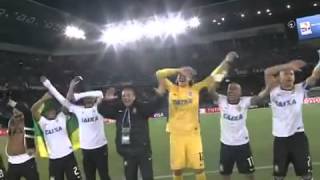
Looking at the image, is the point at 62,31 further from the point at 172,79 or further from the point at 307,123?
the point at 172,79

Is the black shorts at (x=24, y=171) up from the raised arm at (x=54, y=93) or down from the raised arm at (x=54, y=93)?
down

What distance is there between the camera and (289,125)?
819 cm

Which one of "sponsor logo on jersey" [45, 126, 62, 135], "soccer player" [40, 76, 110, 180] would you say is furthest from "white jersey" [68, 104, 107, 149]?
"sponsor logo on jersey" [45, 126, 62, 135]

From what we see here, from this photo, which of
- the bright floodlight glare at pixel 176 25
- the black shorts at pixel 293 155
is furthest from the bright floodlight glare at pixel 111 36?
the black shorts at pixel 293 155

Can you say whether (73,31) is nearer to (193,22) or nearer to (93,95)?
(193,22)

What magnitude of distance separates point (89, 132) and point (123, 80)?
31916 mm

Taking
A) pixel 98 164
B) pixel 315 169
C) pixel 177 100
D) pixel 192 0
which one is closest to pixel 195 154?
pixel 177 100

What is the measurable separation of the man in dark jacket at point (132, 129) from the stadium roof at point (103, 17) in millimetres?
18454

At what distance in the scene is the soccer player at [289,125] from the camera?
8.06 metres

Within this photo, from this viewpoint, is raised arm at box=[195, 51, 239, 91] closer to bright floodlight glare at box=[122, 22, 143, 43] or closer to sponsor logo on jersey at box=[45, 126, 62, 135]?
sponsor logo on jersey at box=[45, 126, 62, 135]

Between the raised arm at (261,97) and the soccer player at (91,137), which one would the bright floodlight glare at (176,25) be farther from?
the raised arm at (261,97)

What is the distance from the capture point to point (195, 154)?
8.76 metres

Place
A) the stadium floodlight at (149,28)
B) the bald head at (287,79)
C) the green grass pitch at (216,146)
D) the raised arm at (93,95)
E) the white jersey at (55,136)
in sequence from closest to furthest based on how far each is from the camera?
the bald head at (287,79) → the white jersey at (55,136) → the raised arm at (93,95) → the green grass pitch at (216,146) → the stadium floodlight at (149,28)

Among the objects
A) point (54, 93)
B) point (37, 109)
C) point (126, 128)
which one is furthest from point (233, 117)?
point (37, 109)
